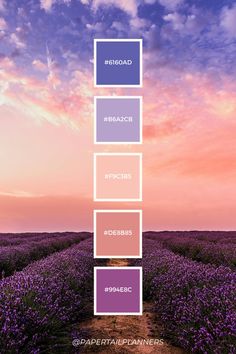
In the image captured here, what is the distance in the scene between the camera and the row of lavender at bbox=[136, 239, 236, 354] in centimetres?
290

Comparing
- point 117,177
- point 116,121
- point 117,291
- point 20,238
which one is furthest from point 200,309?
point 20,238

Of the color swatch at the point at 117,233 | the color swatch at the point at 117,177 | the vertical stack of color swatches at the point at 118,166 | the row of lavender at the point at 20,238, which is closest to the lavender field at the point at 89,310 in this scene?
the vertical stack of color swatches at the point at 118,166

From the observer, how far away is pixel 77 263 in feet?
21.8

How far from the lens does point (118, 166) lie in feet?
12.9

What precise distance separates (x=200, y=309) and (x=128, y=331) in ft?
3.70

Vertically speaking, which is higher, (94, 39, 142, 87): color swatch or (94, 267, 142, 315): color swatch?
(94, 39, 142, 87): color swatch

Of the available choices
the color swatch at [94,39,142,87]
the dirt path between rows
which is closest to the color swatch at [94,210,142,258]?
the dirt path between rows

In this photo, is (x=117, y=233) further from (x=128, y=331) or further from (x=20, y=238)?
(x=20, y=238)

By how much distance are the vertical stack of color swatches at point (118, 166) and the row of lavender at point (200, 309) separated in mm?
515

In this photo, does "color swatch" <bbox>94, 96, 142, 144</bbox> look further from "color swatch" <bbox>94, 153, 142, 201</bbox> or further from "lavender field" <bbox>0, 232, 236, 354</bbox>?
"lavender field" <bbox>0, 232, 236, 354</bbox>

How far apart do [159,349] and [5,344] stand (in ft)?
5.60

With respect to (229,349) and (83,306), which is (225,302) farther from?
(83,306)

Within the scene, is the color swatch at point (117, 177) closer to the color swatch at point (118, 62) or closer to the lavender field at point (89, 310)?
the color swatch at point (118, 62)

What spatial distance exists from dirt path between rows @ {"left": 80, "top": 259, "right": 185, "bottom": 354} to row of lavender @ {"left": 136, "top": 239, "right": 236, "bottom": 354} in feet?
0.46
